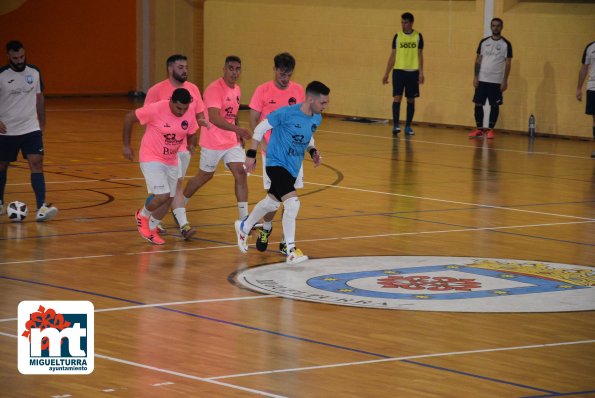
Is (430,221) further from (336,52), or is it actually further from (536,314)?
(336,52)

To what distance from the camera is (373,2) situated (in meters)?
28.7

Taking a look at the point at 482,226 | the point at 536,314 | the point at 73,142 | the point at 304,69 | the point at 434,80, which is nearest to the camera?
the point at 536,314

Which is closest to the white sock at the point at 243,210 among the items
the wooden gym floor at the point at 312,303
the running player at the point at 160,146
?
the wooden gym floor at the point at 312,303

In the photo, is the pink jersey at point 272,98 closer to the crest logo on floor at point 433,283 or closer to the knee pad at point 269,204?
the knee pad at point 269,204

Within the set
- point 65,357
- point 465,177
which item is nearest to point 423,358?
point 65,357

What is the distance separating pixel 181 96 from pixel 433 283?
10.5 feet

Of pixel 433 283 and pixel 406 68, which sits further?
pixel 406 68

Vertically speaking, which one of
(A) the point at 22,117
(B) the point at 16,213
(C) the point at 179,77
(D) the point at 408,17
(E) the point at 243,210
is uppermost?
(D) the point at 408,17

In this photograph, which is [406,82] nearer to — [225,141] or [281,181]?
[225,141]

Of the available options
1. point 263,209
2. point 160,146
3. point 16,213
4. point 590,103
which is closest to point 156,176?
point 160,146

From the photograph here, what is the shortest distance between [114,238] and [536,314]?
503cm

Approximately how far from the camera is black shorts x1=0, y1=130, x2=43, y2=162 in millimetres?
14516

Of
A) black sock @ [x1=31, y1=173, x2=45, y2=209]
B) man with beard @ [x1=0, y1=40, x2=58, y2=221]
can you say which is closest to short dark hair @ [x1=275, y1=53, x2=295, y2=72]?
man with beard @ [x1=0, y1=40, x2=58, y2=221]

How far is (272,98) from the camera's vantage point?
543 inches
